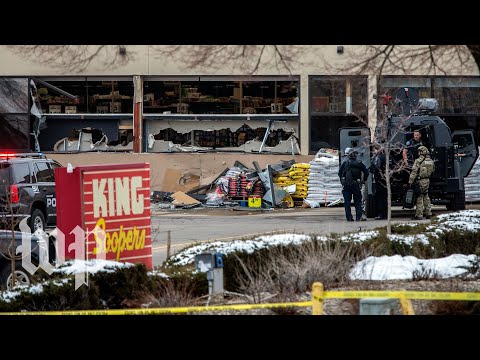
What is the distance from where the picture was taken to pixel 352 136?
23594mm

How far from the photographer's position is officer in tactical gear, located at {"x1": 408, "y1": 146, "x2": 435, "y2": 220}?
21.5 metres

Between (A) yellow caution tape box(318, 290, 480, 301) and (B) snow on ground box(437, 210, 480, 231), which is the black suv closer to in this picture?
(B) snow on ground box(437, 210, 480, 231)

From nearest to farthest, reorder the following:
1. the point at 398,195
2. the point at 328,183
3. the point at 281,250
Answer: the point at 281,250, the point at 398,195, the point at 328,183

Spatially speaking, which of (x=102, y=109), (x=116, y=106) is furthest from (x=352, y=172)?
(x=102, y=109)

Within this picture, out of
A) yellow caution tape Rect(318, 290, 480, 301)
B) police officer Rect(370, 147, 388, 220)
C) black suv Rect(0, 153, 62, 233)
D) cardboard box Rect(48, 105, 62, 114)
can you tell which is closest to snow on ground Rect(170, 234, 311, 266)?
yellow caution tape Rect(318, 290, 480, 301)

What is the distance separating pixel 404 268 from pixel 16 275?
16.1ft

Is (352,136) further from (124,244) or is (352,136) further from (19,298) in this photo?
(19,298)

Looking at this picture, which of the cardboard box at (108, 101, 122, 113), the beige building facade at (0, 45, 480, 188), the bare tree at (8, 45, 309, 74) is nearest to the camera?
the bare tree at (8, 45, 309, 74)

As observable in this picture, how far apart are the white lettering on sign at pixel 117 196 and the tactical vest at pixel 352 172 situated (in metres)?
9.66

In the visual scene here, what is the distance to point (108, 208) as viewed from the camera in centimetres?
1234

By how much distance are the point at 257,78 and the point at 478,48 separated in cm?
1790

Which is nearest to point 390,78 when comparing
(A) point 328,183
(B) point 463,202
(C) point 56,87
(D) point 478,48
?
(A) point 328,183

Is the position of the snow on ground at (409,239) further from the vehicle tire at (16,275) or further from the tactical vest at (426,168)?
the tactical vest at (426,168)
